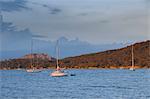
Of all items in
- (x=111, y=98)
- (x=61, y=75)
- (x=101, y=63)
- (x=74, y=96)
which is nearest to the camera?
(x=111, y=98)

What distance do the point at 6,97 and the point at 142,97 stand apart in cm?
1288

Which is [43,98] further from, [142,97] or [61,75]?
[61,75]

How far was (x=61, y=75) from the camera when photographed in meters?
80.9

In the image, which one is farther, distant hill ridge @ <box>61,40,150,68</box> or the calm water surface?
distant hill ridge @ <box>61,40,150,68</box>

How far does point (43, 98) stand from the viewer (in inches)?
1463

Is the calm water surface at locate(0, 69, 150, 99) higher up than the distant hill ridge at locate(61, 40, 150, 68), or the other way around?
the distant hill ridge at locate(61, 40, 150, 68)

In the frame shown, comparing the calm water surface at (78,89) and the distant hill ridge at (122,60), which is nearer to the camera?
the calm water surface at (78,89)

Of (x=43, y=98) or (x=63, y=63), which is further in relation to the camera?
(x=63, y=63)

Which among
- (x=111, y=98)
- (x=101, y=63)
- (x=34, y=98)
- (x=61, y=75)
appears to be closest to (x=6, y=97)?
(x=34, y=98)

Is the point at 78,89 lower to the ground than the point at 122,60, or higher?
lower

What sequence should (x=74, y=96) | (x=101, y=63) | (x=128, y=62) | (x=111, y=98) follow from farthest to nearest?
1. (x=101, y=63)
2. (x=128, y=62)
3. (x=74, y=96)
4. (x=111, y=98)

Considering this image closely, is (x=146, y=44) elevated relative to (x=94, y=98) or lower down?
elevated

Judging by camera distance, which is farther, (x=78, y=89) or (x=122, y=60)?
(x=122, y=60)

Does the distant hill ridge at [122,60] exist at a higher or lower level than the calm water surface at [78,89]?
higher
